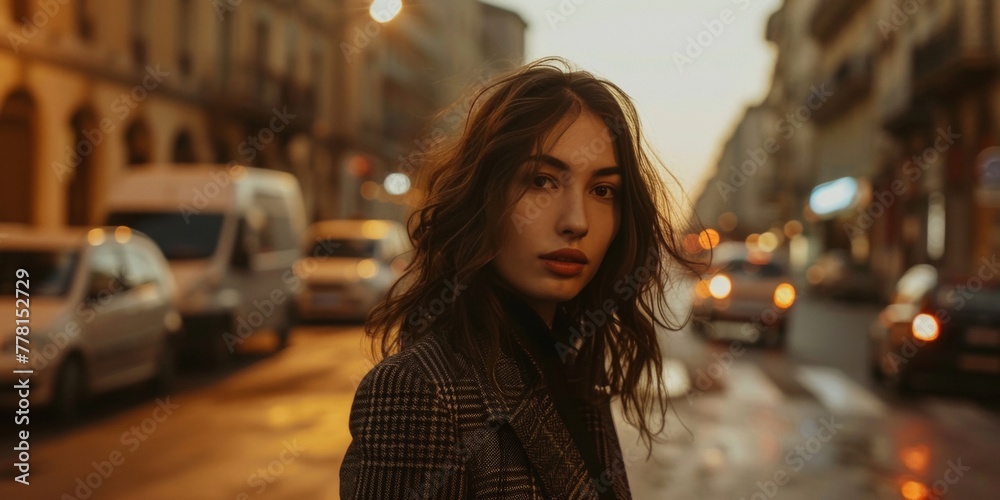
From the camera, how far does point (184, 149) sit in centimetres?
3073

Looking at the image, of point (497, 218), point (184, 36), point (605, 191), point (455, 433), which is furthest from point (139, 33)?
point (455, 433)

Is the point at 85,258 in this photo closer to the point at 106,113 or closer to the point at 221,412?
the point at 221,412

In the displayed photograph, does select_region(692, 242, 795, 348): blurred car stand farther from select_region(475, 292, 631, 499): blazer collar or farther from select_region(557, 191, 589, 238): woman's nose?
select_region(475, 292, 631, 499): blazer collar

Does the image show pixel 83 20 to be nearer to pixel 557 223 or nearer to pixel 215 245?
pixel 215 245

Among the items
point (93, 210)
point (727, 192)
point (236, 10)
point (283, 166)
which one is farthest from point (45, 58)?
point (727, 192)

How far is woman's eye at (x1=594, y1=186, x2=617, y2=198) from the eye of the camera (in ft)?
7.04

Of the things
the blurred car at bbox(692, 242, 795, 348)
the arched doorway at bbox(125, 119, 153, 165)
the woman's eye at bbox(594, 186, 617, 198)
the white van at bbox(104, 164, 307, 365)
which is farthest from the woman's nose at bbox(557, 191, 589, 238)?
the arched doorway at bbox(125, 119, 153, 165)

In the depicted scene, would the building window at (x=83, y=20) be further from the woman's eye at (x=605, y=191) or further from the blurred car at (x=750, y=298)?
the woman's eye at (x=605, y=191)

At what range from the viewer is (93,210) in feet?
84.3

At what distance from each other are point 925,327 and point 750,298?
8.67 m

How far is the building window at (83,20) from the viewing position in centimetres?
2423

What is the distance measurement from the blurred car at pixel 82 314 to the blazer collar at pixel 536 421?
8.82 metres

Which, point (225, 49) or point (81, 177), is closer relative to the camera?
point (81, 177)

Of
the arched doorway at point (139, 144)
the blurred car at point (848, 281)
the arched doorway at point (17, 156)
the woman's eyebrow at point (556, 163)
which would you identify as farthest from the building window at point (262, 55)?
the woman's eyebrow at point (556, 163)
